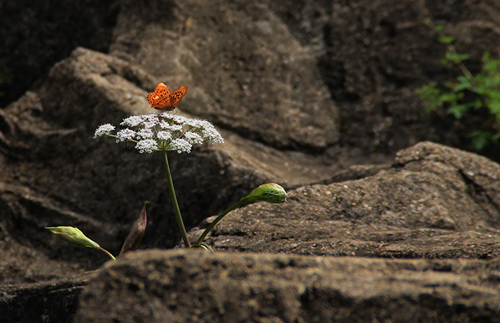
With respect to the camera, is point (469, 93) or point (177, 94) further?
point (469, 93)

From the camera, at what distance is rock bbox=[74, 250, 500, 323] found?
116 cm

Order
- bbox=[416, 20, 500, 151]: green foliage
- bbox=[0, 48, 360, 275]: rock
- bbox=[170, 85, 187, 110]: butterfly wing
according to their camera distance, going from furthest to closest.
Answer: bbox=[416, 20, 500, 151]: green foliage, bbox=[0, 48, 360, 275]: rock, bbox=[170, 85, 187, 110]: butterfly wing

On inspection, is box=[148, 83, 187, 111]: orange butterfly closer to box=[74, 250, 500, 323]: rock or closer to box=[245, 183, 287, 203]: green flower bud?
box=[245, 183, 287, 203]: green flower bud

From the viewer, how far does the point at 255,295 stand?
46.6 inches

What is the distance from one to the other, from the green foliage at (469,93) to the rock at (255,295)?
3501mm

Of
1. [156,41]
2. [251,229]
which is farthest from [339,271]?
[156,41]

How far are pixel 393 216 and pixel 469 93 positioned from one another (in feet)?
8.03

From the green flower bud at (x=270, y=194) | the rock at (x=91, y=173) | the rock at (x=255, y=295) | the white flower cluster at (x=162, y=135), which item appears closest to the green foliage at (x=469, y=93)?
the rock at (x=91, y=173)

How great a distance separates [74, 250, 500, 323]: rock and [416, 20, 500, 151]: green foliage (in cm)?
350

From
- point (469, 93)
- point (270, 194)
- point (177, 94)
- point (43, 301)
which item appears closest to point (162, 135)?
point (177, 94)

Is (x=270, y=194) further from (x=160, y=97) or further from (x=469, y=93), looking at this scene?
(x=469, y=93)

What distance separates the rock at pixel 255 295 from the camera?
116 cm

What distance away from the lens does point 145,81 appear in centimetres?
385

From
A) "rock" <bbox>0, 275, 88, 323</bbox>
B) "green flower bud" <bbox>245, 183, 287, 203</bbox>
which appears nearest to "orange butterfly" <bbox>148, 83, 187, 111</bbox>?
"green flower bud" <bbox>245, 183, 287, 203</bbox>
